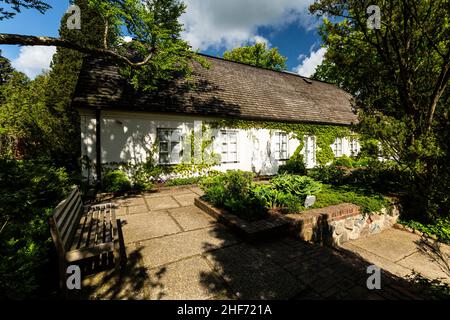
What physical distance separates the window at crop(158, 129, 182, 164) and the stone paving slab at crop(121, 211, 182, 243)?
13.9 ft

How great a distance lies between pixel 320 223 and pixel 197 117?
7.29 meters

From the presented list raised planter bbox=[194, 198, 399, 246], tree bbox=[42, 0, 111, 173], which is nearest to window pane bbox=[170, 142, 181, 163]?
raised planter bbox=[194, 198, 399, 246]

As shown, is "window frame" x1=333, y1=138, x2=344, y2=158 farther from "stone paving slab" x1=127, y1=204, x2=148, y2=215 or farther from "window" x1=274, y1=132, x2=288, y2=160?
"stone paving slab" x1=127, y1=204, x2=148, y2=215

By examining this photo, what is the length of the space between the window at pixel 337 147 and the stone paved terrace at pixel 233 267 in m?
10.6

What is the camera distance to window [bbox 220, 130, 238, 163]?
11320 millimetres

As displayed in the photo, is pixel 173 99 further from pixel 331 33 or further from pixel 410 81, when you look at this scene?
pixel 410 81

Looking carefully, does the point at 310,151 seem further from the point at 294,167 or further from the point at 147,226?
the point at 147,226

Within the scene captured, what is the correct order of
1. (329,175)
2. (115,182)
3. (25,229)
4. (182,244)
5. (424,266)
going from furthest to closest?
(329,175)
(115,182)
(424,266)
(182,244)
(25,229)

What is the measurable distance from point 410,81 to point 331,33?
3.30m

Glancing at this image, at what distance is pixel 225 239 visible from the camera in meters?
4.44

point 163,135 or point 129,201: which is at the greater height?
point 163,135

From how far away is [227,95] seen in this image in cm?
1241

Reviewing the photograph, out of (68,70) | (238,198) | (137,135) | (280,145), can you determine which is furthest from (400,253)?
(68,70)
